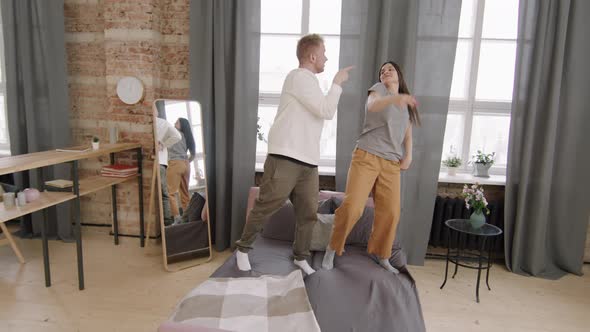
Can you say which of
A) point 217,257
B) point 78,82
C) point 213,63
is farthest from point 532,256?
point 78,82

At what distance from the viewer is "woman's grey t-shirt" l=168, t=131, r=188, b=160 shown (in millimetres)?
3217

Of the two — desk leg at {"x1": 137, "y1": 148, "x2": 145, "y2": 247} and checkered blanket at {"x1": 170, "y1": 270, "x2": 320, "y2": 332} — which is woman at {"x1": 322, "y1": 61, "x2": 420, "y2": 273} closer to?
checkered blanket at {"x1": 170, "y1": 270, "x2": 320, "y2": 332}

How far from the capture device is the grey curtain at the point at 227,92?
3.33 metres

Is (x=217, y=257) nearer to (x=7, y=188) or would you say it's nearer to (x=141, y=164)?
(x=141, y=164)

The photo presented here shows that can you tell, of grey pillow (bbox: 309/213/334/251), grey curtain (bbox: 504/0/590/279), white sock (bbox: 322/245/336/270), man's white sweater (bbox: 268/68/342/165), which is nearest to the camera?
man's white sweater (bbox: 268/68/342/165)

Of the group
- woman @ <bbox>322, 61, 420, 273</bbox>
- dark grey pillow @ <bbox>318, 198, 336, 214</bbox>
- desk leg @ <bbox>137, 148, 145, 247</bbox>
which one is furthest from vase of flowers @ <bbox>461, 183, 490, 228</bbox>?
desk leg @ <bbox>137, 148, 145, 247</bbox>

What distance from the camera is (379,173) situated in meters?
2.35

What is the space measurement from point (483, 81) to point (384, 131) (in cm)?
185

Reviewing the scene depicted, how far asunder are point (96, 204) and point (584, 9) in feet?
16.0

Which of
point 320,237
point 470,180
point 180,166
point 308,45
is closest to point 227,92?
point 180,166

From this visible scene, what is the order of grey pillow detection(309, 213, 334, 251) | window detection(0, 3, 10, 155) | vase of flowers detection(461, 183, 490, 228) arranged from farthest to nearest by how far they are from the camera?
window detection(0, 3, 10, 155), vase of flowers detection(461, 183, 490, 228), grey pillow detection(309, 213, 334, 251)

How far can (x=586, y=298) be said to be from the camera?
2967mm

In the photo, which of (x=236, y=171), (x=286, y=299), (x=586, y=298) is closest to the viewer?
(x=286, y=299)

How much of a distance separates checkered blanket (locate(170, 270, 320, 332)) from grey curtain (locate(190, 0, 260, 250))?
60.3 inches
